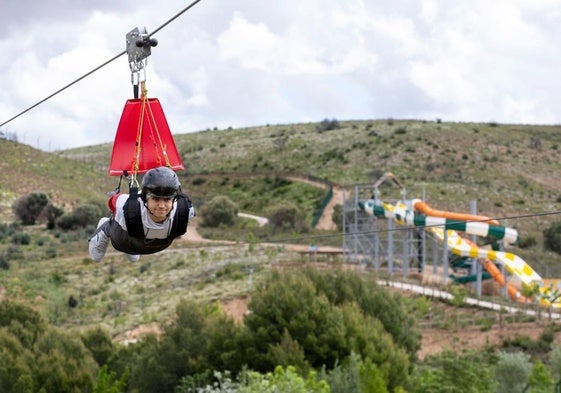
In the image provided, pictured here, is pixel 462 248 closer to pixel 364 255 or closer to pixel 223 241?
pixel 364 255

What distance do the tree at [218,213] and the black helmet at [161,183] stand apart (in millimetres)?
76023

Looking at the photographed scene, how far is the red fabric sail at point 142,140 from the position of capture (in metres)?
11.7

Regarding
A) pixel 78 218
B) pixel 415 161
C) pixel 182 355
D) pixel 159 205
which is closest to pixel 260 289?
pixel 182 355

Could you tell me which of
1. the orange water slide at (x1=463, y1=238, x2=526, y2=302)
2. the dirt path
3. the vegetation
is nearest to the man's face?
the vegetation

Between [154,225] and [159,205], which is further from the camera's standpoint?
[154,225]

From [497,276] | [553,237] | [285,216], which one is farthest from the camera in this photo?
[285,216]

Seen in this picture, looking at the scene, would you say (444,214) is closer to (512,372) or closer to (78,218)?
(512,372)

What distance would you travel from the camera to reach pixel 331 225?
3369 inches

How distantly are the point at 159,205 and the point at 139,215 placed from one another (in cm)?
34

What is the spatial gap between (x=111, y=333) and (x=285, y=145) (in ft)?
236

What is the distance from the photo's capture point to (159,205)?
10.4 m

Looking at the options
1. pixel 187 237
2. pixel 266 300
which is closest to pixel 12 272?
pixel 187 237

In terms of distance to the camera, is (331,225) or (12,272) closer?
(12,272)

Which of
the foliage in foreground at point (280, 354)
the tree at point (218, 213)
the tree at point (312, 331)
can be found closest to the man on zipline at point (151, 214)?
the foliage in foreground at point (280, 354)
